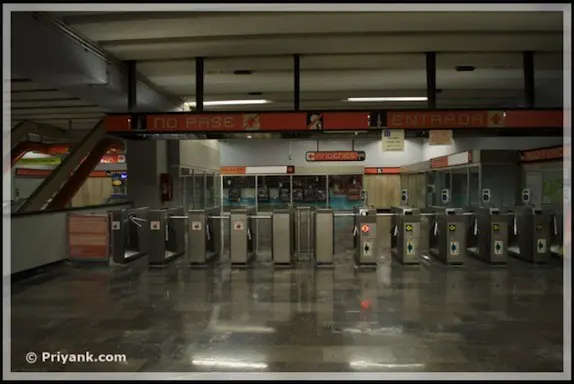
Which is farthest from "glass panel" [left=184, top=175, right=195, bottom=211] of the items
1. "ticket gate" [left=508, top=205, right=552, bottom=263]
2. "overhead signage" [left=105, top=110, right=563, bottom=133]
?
"ticket gate" [left=508, top=205, right=552, bottom=263]

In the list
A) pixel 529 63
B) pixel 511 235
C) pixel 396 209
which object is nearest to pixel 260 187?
pixel 396 209

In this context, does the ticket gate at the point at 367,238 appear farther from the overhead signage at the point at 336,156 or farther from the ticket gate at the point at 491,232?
the overhead signage at the point at 336,156

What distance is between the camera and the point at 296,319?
462 centimetres

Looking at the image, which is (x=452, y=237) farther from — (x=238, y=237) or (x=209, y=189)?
(x=209, y=189)

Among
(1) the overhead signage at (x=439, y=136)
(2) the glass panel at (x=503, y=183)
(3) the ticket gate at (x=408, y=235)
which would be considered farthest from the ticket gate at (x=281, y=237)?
(2) the glass panel at (x=503, y=183)

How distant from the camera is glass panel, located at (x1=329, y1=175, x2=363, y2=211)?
46.7 feet

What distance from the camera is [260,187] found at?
1432cm

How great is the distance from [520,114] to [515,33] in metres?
1.14

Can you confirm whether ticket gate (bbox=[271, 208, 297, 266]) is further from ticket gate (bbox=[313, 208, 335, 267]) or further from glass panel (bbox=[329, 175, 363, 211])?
glass panel (bbox=[329, 175, 363, 211])

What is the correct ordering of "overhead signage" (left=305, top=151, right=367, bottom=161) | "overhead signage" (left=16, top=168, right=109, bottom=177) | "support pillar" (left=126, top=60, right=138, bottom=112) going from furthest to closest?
"overhead signage" (left=16, top=168, right=109, bottom=177)
"overhead signage" (left=305, top=151, right=367, bottom=161)
"support pillar" (left=126, top=60, right=138, bottom=112)

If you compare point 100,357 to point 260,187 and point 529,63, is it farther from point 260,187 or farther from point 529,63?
point 260,187

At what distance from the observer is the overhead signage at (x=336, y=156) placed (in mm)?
14586

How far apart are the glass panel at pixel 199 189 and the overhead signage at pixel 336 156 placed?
4.02 m

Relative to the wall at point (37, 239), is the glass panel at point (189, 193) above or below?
above
